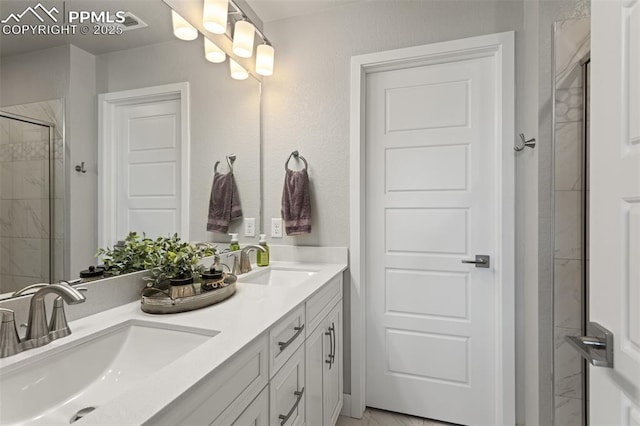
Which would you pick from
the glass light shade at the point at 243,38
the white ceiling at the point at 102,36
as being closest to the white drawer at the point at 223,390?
the white ceiling at the point at 102,36

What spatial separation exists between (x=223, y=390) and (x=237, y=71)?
1.75 m

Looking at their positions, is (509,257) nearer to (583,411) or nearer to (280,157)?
(583,411)

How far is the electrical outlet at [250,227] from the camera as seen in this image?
2049mm

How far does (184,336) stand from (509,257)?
5.40 feet

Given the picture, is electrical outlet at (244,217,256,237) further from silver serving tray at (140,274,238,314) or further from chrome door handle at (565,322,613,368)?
chrome door handle at (565,322,613,368)

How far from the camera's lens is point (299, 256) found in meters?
2.09

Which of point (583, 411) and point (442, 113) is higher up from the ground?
point (442, 113)

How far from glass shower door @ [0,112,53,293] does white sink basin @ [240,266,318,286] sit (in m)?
0.99

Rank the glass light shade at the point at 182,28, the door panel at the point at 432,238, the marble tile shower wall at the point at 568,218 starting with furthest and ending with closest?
the door panel at the point at 432,238
the glass light shade at the point at 182,28
the marble tile shower wall at the point at 568,218

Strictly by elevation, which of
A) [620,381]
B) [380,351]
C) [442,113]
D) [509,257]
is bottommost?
[380,351]

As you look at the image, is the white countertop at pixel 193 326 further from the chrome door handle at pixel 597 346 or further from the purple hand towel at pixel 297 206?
the chrome door handle at pixel 597 346

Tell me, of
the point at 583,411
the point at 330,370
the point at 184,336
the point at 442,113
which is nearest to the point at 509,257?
the point at 583,411

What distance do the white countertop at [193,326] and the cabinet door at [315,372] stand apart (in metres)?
0.24

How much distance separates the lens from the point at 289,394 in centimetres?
118
